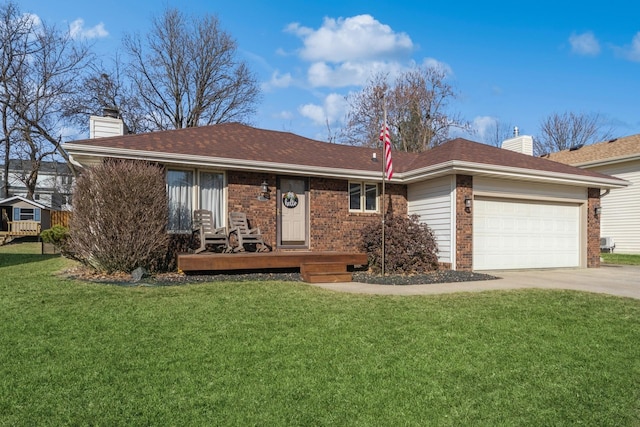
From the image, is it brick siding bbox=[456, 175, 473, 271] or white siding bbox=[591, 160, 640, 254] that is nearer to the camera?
brick siding bbox=[456, 175, 473, 271]

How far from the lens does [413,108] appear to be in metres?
27.2

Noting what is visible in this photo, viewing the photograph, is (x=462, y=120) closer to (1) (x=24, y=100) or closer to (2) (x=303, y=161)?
(2) (x=303, y=161)

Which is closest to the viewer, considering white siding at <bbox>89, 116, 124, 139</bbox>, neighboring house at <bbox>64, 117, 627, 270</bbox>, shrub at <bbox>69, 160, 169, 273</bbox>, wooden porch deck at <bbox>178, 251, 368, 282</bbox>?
shrub at <bbox>69, 160, 169, 273</bbox>

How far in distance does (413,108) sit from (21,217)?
1049 inches

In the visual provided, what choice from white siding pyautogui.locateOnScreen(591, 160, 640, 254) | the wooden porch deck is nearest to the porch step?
the wooden porch deck

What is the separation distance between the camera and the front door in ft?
34.6

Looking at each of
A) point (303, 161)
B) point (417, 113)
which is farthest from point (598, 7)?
point (417, 113)

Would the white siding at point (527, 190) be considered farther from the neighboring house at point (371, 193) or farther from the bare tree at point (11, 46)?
the bare tree at point (11, 46)

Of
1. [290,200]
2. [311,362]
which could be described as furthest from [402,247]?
[311,362]

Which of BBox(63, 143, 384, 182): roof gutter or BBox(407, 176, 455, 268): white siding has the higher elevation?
BBox(63, 143, 384, 182): roof gutter

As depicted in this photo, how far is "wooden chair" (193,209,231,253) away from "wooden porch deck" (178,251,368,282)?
0.30 meters

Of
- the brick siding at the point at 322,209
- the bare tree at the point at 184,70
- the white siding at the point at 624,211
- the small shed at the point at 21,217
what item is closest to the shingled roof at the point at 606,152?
the white siding at the point at 624,211

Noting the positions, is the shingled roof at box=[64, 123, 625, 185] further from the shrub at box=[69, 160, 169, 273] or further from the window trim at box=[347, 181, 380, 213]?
the shrub at box=[69, 160, 169, 273]

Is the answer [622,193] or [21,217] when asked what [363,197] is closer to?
[622,193]
